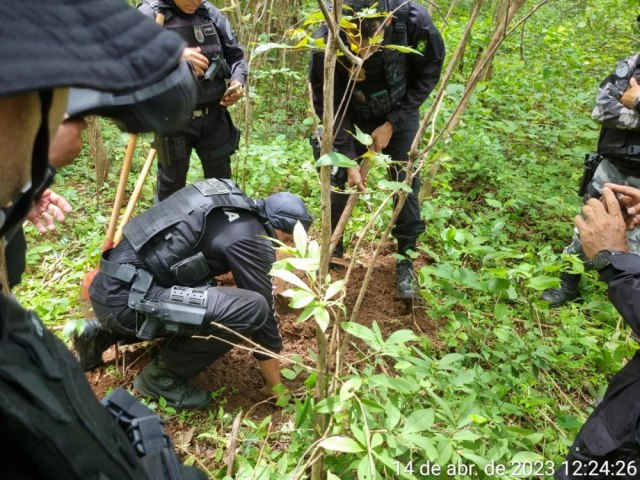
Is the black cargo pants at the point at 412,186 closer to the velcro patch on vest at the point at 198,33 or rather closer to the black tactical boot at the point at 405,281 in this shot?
the black tactical boot at the point at 405,281

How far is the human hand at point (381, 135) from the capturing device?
9.64 feet

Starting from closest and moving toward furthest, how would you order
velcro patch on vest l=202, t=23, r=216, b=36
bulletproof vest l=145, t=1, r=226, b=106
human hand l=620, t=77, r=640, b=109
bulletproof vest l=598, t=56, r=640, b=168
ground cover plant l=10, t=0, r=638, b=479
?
ground cover plant l=10, t=0, r=638, b=479 → human hand l=620, t=77, r=640, b=109 → bulletproof vest l=598, t=56, r=640, b=168 → bulletproof vest l=145, t=1, r=226, b=106 → velcro patch on vest l=202, t=23, r=216, b=36

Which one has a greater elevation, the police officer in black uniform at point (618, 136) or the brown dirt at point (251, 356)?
the police officer in black uniform at point (618, 136)

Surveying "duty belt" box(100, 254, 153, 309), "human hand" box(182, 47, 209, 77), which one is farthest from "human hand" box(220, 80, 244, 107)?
"duty belt" box(100, 254, 153, 309)

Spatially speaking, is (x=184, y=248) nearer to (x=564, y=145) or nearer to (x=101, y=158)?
(x=101, y=158)

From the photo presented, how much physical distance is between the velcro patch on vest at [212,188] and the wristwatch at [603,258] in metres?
1.72

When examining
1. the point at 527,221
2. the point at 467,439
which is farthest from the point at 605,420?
the point at 527,221

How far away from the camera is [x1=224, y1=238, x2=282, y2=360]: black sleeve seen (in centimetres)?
229

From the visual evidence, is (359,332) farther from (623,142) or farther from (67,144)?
(623,142)

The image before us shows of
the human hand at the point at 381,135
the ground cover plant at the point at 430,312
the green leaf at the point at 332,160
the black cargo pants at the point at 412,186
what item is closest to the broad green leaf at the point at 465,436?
the ground cover plant at the point at 430,312

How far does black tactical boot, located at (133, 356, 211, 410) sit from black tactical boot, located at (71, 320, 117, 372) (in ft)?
0.90

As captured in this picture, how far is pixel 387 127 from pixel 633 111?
5.11 feet

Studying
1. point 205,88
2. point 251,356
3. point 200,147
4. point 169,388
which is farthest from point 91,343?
point 205,88

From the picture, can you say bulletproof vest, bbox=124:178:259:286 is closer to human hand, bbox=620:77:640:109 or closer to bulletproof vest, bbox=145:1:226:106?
bulletproof vest, bbox=145:1:226:106
